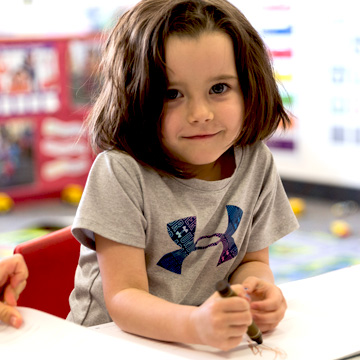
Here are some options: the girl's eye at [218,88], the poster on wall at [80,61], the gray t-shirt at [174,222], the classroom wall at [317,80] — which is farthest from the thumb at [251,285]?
the poster on wall at [80,61]

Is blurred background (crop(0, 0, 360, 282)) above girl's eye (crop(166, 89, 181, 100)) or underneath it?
underneath

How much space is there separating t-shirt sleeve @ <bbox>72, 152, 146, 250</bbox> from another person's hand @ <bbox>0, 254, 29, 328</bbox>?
0.25ft

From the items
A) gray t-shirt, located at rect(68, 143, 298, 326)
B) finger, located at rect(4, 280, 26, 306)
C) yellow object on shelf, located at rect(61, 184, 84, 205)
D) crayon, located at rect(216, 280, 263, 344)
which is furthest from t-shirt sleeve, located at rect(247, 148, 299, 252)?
yellow object on shelf, located at rect(61, 184, 84, 205)

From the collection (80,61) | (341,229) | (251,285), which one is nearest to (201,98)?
(251,285)

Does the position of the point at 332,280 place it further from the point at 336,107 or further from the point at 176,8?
the point at 336,107

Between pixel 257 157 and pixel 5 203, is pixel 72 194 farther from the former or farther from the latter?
pixel 257 157

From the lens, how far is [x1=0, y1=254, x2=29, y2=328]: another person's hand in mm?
745

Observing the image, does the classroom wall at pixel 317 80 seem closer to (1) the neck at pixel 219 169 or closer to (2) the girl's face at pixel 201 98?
(1) the neck at pixel 219 169

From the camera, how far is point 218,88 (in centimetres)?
79

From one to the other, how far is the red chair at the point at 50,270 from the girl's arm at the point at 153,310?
0.16m

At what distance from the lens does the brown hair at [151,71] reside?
2.53 feet

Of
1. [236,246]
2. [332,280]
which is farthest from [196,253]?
[332,280]

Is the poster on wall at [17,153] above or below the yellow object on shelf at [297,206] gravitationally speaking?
above

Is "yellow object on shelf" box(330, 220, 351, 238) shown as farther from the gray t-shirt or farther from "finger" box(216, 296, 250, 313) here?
"finger" box(216, 296, 250, 313)
